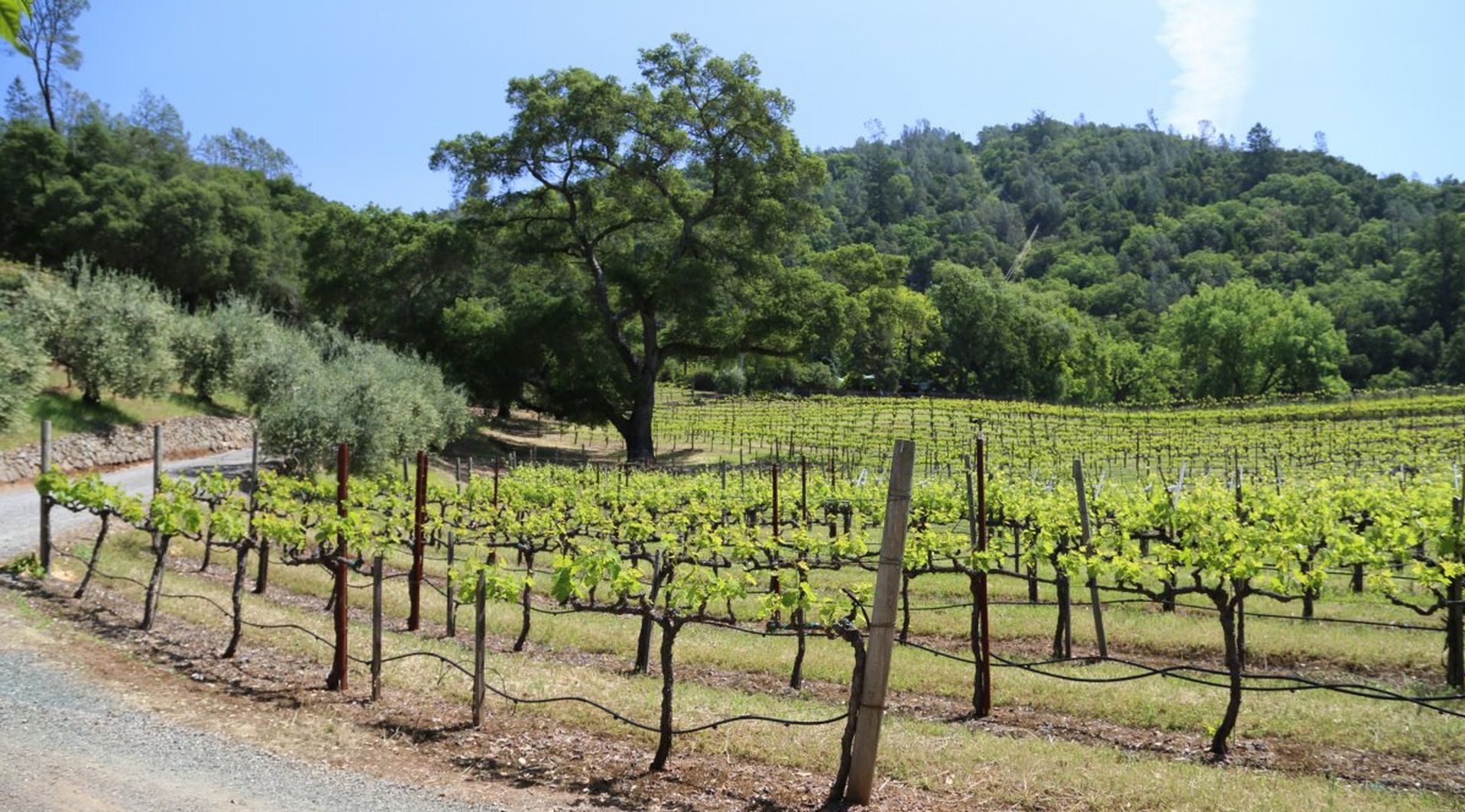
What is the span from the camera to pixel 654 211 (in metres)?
39.4

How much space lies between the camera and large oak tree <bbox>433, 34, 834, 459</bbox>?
3734cm

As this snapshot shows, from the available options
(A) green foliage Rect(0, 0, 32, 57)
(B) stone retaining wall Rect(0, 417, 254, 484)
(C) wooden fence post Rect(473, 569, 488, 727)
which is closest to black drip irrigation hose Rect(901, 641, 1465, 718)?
(C) wooden fence post Rect(473, 569, 488, 727)

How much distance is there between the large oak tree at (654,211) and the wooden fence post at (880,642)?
30956 mm

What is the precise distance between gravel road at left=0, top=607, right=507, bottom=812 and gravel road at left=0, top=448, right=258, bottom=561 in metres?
6.90

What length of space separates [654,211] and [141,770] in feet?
114

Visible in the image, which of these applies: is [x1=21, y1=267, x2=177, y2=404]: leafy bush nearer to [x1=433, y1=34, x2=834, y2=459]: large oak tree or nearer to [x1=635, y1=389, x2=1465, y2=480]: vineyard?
[x1=433, y1=34, x2=834, y2=459]: large oak tree

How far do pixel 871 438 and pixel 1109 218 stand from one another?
130 meters

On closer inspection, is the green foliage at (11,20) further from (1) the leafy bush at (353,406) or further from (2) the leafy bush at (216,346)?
(2) the leafy bush at (216,346)

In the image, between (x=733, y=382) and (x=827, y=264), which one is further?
(x=733, y=382)

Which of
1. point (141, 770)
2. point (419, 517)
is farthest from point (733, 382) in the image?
point (141, 770)

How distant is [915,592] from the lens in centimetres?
1567

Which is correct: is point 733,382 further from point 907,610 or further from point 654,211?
point 907,610

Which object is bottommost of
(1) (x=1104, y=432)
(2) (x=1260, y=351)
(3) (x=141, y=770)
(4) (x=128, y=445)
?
(3) (x=141, y=770)

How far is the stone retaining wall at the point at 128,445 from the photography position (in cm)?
1906
